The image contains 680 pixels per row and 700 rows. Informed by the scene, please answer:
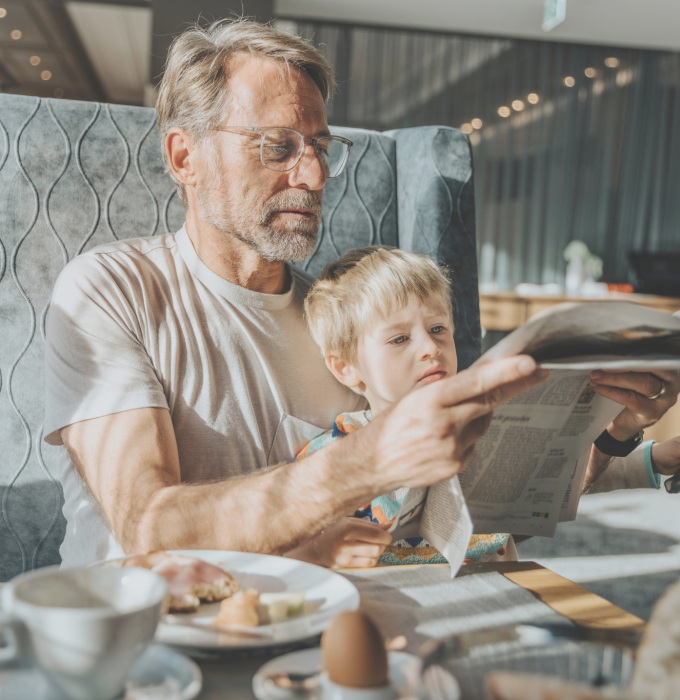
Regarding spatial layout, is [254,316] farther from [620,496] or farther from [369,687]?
[620,496]

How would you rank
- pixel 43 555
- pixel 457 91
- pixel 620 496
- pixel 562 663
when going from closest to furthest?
pixel 562 663 → pixel 43 555 → pixel 620 496 → pixel 457 91

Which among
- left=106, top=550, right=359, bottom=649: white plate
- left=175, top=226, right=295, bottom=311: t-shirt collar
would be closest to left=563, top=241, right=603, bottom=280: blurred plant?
left=175, top=226, right=295, bottom=311: t-shirt collar

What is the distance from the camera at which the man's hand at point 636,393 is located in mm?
863

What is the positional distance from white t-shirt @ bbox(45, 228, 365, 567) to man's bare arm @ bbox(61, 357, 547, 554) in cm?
6

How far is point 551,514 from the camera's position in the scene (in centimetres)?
88

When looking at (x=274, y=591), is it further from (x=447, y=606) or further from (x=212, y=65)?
(x=212, y=65)

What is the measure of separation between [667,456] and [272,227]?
79cm

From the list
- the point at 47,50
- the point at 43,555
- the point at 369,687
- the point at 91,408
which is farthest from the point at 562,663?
the point at 47,50

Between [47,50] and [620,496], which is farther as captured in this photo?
[47,50]

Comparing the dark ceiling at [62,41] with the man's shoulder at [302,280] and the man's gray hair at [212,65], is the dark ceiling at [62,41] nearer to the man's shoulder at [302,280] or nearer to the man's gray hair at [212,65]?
the man's gray hair at [212,65]

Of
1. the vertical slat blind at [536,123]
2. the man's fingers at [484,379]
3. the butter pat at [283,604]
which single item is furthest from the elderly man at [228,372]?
the vertical slat blind at [536,123]

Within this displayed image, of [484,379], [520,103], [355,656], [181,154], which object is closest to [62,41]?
[520,103]

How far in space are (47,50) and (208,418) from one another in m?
5.03

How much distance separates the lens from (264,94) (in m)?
1.20
